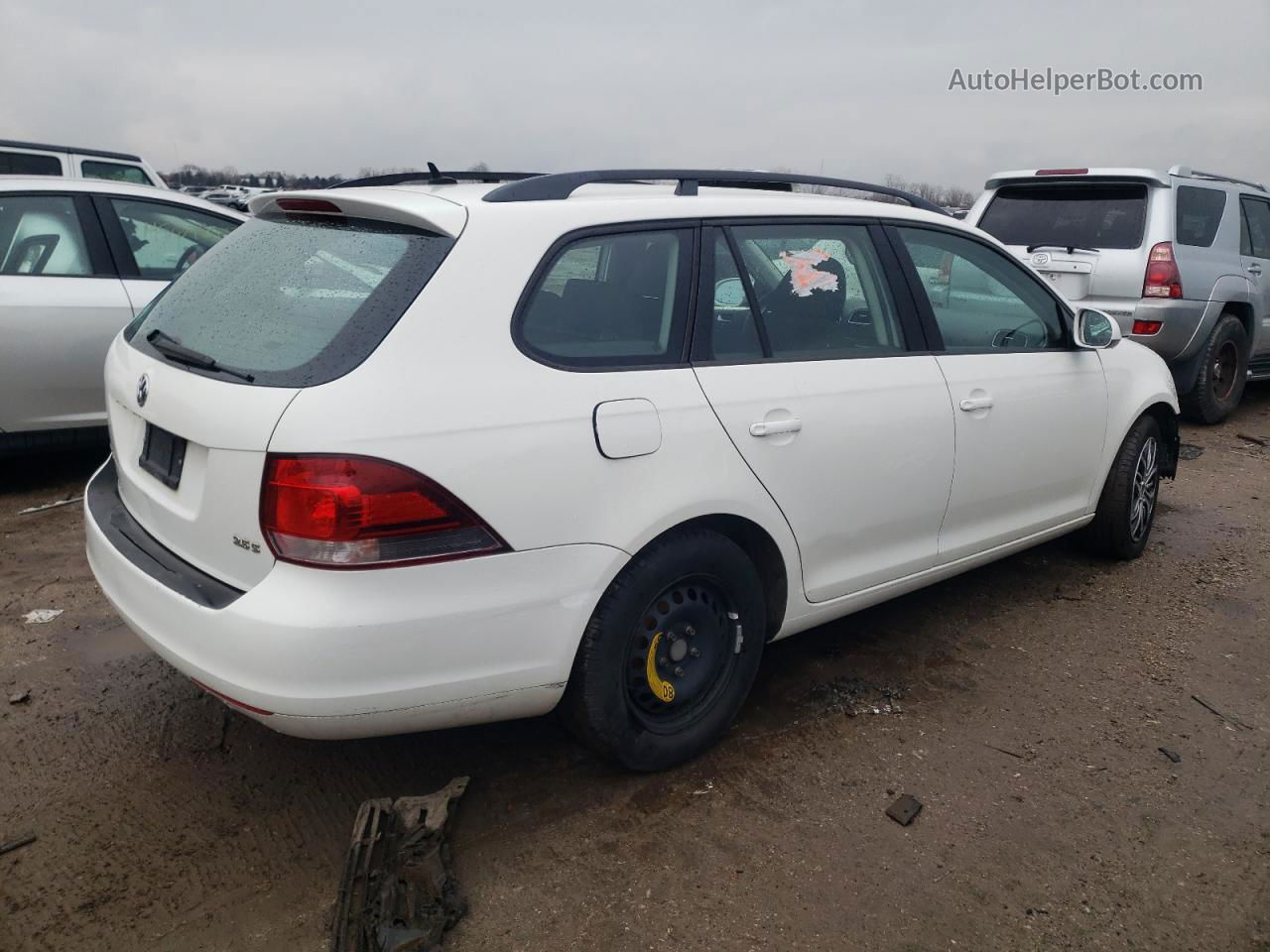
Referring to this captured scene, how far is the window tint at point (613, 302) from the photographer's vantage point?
8.42 feet

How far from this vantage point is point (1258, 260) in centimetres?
792

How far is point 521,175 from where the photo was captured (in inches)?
133

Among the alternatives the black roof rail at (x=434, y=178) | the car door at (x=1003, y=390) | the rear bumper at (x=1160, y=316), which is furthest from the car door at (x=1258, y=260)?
the black roof rail at (x=434, y=178)

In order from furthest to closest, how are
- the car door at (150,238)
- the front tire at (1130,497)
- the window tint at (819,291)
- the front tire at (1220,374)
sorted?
the front tire at (1220,374) → the car door at (150,238) → the front tire at (1130,497) → the window tint at (819,291)

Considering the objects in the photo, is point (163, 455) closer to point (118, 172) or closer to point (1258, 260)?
point (1258, 260)

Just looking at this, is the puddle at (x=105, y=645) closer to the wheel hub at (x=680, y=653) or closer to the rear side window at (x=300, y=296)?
the rear side window at (x=300, y=296)

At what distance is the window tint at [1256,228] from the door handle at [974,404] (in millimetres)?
5543

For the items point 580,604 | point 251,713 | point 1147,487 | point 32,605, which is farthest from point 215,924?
point 1147,487

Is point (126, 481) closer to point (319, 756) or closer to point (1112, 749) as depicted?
point (319, 756)

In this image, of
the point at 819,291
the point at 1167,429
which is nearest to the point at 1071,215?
the point at 1167,429

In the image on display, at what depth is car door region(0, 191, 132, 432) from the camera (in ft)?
16.7

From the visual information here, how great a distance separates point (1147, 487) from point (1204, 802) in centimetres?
215

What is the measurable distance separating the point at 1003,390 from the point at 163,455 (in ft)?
9.08

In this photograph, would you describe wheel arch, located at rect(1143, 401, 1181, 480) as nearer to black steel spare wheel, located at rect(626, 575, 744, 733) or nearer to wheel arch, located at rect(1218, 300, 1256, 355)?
black steel spare wheel, located at rect(626, 575, 744, 733)
